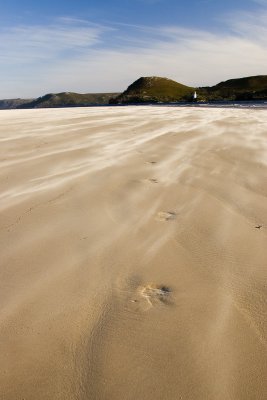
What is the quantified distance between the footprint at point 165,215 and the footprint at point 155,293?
1160mm

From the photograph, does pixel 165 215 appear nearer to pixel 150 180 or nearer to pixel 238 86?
pixel 150 180

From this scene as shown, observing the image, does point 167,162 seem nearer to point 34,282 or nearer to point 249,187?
point 249,187

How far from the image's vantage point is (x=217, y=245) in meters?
2.99

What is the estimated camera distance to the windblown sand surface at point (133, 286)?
172cm

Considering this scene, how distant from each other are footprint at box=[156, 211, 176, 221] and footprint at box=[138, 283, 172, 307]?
3.81 ft

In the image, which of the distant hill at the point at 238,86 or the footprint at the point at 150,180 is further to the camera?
the distant hill at the point at 238,86

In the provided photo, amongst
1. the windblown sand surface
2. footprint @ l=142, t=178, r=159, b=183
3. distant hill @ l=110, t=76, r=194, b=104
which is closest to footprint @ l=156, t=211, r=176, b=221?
the windblown sand surface

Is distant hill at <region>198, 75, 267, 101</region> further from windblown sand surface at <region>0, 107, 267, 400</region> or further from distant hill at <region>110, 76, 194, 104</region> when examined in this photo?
windblown sand surface at <region>0, 107, 267, 400</region>

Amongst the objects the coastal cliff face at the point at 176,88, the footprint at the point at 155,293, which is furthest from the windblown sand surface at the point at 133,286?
the coastal cliff face at the point at 176,88

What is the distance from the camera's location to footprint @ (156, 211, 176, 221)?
3554 mm

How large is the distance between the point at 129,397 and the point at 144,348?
291mm

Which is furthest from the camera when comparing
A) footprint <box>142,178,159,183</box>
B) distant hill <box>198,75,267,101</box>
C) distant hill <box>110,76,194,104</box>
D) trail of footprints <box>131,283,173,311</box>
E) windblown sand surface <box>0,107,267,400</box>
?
distant hill <box>110,76,194,104</box>

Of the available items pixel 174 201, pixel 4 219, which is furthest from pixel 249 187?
pixel 4 219

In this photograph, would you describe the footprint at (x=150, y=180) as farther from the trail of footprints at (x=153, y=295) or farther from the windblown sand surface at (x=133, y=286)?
the trail of footprints at (x=153, y=295)
